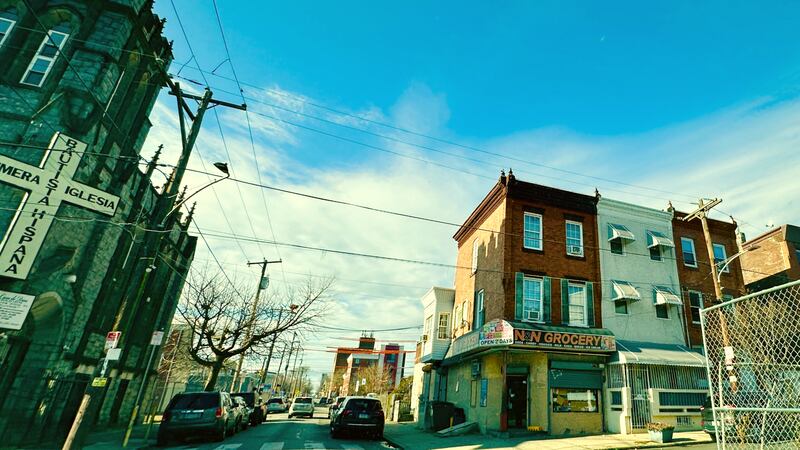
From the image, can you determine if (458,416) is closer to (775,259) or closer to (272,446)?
(272,446)

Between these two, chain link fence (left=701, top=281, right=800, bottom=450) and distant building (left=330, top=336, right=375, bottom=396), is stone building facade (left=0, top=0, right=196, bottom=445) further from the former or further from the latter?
distant building (left=330, top=336, right=375, bottom=396)

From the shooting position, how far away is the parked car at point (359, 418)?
50.9ft

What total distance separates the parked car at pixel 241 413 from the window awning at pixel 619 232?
19.4 m

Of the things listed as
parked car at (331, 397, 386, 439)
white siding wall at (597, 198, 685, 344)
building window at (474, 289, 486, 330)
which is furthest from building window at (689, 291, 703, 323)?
parked car at (331, 397, 386, 439)

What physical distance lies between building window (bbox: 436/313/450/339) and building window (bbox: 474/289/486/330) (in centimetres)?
492

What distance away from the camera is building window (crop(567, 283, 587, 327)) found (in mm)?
18359

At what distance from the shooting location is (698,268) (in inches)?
830

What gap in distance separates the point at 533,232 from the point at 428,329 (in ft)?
36.8

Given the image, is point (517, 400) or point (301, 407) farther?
point (301, 407)

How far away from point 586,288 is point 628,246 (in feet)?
12.0

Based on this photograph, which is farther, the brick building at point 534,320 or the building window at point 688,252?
the building window at point 688,252

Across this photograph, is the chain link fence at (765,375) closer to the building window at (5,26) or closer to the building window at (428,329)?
the building window at (428,329)

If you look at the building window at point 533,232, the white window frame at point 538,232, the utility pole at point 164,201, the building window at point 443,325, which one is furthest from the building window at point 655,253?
the utility pole at point 164,201

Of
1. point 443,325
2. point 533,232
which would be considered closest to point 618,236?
point 533,232
